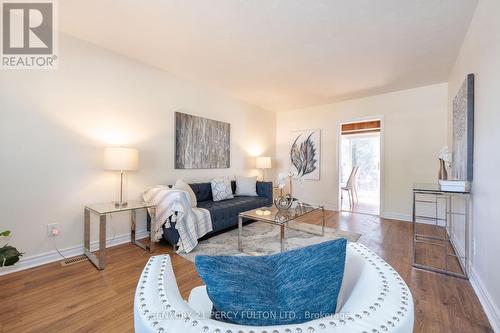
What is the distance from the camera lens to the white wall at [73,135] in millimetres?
2088

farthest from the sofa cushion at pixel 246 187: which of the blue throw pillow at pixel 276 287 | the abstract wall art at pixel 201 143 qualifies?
the blue throw pillow at pixel 276 287

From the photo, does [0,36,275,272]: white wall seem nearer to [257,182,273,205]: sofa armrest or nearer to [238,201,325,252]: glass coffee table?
[238,201,325,252]: glass coffee table

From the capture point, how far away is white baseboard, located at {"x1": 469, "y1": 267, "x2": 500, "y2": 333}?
1401mm

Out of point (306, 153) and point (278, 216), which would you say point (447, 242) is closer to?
point (278, 216)

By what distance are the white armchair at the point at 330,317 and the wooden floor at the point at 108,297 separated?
45.4 inches

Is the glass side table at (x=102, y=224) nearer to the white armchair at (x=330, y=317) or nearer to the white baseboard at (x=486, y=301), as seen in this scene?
the white armchair at (x=330, y=317)

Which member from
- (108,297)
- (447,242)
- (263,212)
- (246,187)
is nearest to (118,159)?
(108,297)

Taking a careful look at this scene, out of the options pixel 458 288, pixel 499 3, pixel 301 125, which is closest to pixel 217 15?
pixel 499 3

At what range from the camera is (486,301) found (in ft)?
5.19

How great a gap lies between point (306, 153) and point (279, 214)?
9.13 feet

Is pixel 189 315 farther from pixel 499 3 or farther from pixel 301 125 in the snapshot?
pixel 301 125

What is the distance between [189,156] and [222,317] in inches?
127

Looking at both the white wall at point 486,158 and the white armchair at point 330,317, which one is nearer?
the white armchair at point 330,317

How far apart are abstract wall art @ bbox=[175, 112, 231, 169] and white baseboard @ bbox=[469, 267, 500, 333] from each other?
3.48m
